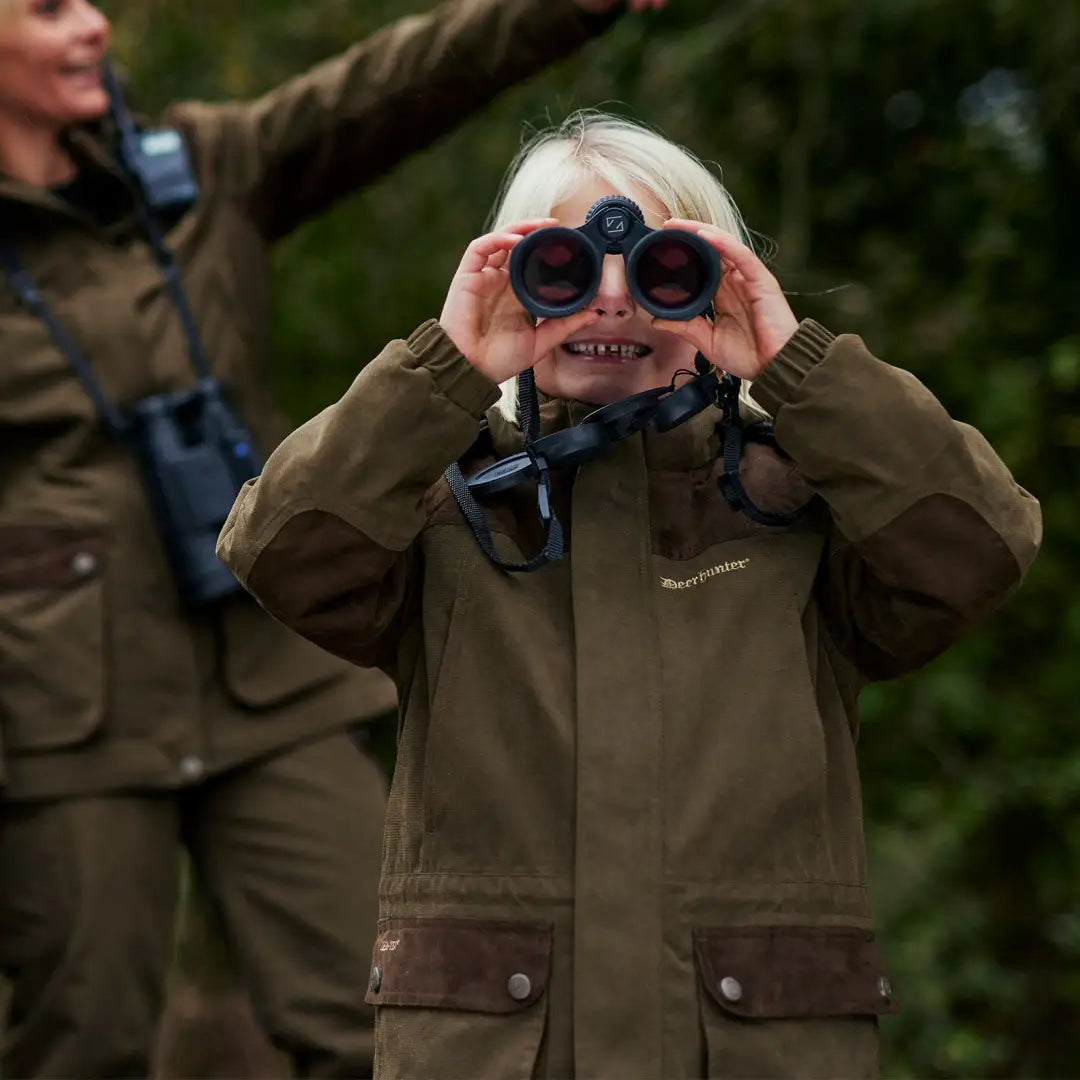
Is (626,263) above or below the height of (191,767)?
above

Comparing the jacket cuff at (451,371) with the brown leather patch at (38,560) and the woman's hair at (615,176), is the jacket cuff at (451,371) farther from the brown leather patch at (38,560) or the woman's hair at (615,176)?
the brown leather patch at (38,560)

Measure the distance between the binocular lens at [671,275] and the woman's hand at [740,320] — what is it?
2 centimetres

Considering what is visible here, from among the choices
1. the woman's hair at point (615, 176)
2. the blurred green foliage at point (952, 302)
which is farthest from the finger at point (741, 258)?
the blurred green foliage at point (952, 302)

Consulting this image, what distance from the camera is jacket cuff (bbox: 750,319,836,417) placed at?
78.5 inches

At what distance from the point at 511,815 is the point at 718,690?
0.82 ft

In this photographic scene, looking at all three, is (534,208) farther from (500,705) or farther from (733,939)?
(733,939)

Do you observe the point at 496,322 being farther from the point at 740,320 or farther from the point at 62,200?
the point at 62,200

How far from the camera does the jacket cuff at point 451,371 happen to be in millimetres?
2020

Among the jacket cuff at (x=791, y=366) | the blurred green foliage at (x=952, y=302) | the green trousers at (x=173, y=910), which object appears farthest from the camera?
the blurred green foliage at (x=952, y=302)

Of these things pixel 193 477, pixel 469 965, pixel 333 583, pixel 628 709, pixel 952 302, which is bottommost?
pixel 952 302

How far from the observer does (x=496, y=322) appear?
2078 millimetres

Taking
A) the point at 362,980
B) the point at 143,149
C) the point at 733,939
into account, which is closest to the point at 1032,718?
the point at 362,980

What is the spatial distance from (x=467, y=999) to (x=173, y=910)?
126cm

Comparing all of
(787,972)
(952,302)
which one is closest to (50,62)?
(787,972)
